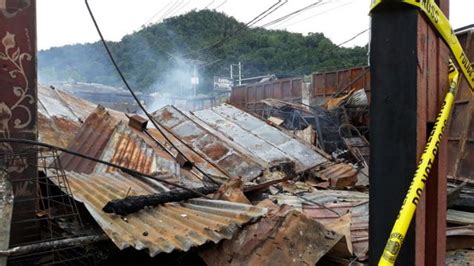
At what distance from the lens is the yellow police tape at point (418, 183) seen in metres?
1.16

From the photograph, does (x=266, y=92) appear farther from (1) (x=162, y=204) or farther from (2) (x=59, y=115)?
(1) (x=162, y=204)

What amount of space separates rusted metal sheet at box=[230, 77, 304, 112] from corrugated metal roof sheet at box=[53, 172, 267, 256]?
13993mm

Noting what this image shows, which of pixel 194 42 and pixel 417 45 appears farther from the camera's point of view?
pixel 194 42

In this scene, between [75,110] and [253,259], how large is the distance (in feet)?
19.7

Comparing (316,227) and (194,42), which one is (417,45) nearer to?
(316,227)

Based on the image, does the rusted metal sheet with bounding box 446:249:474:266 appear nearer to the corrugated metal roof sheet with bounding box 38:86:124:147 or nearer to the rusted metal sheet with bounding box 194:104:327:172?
the rusted metal sheet with bounding box 194:104:327:172

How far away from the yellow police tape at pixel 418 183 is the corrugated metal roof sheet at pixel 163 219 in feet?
5.56

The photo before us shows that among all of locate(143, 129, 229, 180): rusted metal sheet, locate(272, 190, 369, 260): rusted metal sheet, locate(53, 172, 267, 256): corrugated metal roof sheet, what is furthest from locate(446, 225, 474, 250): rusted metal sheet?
locate(143, 129, 229, 180): rusted metal sheet

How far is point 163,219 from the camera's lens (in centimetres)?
312

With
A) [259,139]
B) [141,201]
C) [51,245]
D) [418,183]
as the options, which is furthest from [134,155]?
[259,139]

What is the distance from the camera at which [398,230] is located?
3.91 feet

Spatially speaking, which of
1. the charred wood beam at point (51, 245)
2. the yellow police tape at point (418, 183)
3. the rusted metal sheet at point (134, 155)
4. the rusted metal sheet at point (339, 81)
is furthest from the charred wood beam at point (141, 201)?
the rusted metal sheet at point (339, 81)

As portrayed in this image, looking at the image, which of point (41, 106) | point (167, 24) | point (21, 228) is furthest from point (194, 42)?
point (21, 228)

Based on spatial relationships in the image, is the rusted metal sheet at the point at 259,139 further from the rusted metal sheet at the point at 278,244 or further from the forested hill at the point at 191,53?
the forested hill at the point at 191,53
